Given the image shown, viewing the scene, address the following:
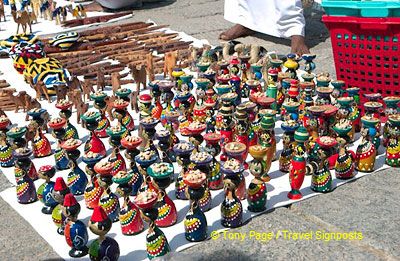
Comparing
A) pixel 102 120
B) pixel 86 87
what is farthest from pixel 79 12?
pixel 102 120

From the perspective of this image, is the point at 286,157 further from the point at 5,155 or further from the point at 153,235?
the point at 5,155

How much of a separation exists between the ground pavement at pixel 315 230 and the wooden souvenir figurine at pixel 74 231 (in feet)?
0.34

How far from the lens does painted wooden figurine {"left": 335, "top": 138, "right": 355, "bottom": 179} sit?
9.50 ft

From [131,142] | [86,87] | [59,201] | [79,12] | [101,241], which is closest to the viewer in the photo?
[101,241]

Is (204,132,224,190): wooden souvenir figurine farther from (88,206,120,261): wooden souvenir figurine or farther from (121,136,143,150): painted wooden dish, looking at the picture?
Answer: (88,206,120,261): wooden souvenir figurine

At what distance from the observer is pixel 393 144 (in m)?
3.00

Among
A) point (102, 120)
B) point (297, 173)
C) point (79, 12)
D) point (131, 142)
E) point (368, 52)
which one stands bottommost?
point (79, 12)

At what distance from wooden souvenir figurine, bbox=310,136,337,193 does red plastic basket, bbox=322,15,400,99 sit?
1177mm

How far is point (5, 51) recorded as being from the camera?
18.3 feet

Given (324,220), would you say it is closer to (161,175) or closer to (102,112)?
(161,175)

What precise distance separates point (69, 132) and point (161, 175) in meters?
1.30

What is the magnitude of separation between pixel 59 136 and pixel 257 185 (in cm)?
120

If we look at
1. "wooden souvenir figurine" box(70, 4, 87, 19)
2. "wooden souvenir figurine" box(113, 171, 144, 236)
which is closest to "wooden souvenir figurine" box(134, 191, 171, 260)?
"wooden souvenir figurine" box(113, 171, 144, 236)

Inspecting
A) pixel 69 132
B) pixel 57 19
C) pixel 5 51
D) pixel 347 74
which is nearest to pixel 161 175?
pixel 69 132
